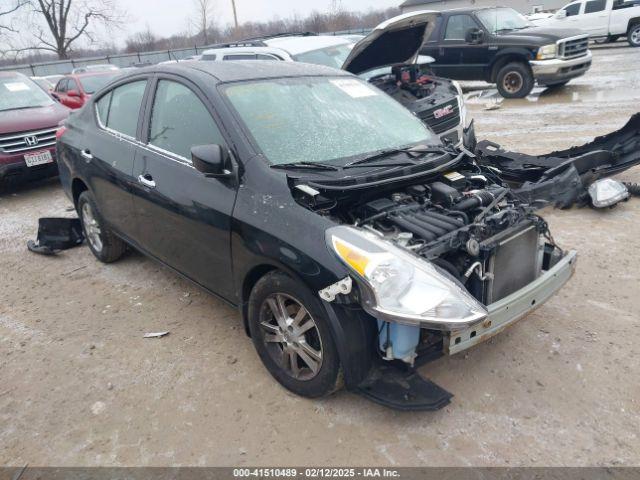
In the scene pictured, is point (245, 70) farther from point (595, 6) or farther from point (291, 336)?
point (595, 6)

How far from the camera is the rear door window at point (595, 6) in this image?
18798mm

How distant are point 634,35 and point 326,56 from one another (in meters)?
16.0

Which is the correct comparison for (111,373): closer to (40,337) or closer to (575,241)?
(40,337)

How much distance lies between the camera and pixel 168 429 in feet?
8.91

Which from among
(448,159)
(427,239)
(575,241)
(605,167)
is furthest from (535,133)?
(427,239)

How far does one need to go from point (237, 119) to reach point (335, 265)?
4.02 feet

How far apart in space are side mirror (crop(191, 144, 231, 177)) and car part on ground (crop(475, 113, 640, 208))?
9.58 ft

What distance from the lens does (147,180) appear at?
3566 millimetres

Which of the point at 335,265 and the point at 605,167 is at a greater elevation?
the point at 335,265

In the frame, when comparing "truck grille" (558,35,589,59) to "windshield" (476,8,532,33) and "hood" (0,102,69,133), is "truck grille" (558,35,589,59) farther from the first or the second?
"hood" (0,102,69,133)

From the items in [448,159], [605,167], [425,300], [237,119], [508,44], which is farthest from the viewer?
[508,44]

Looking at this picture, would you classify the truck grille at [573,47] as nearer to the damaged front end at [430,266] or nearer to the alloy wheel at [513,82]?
the alloy wheel at [513,82]

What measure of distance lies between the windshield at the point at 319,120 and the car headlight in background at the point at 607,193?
2339mm

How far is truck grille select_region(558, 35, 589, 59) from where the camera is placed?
11.0 meters
